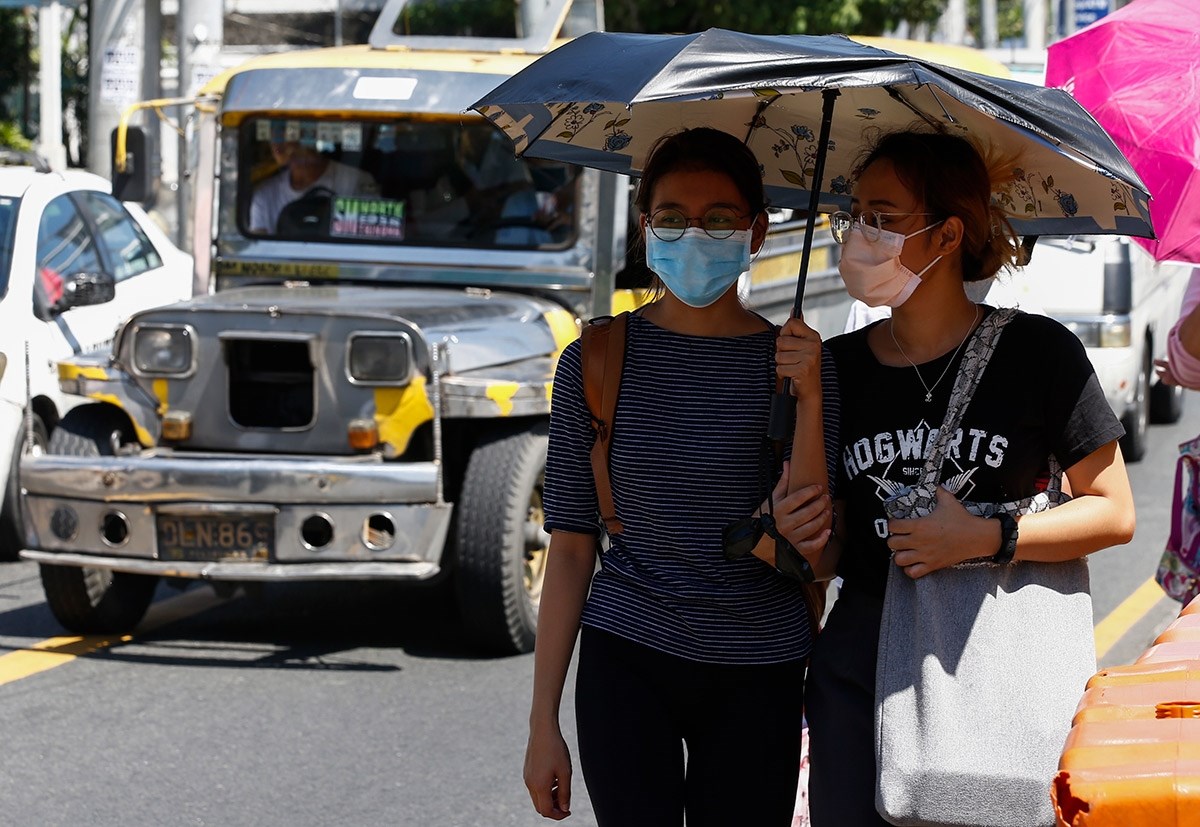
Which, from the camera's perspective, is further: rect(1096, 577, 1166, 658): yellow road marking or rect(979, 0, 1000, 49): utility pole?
rect(979, 0, 1000, 49): utility pole

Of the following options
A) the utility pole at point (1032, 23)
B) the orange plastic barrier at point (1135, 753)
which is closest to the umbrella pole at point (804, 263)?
the orange plastic barrier at point (1135, 753)

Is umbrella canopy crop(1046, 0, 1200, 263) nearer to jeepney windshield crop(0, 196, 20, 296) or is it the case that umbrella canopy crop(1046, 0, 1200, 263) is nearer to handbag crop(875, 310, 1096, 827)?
handbag crop(875, 310, 1096, 827)

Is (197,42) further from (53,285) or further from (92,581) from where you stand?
(92,581)

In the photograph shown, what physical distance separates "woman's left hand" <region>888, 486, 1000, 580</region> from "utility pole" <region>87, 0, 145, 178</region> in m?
13.5

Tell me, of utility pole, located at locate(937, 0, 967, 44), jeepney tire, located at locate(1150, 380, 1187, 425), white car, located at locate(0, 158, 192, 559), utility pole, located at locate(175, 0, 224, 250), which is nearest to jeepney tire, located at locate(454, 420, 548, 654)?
white car, located at locate(0, 158, 192, 559)

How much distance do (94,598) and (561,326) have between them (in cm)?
209

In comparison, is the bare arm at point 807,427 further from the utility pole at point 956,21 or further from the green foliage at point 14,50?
the green foliage at point 14,50

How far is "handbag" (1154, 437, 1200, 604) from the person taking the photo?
4285 mm

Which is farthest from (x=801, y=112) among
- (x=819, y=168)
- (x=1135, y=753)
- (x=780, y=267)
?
(x=780, y=267)

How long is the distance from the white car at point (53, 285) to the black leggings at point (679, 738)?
5.49 meters

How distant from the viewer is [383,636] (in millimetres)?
7141

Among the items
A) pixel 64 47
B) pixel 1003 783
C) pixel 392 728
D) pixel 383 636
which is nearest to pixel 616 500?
pixel 1003 783

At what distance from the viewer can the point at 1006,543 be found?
107 inches

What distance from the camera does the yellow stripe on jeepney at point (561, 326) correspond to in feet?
23.6
